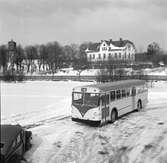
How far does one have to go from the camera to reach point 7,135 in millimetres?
8508

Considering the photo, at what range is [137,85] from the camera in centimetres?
1912

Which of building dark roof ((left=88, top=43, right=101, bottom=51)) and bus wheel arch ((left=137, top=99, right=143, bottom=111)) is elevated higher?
building dark roof ((left=88, top=43, right=101, bottom=51))

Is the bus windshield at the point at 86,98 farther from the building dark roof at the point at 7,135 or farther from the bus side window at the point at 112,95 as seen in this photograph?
the building dark roof at the point at 7,135

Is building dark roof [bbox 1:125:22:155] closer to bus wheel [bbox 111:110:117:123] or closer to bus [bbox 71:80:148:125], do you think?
bus [bbox 71:80:148:125]

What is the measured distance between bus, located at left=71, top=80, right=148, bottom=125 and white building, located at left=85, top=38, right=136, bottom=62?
77.2m

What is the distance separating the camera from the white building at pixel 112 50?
96000mm

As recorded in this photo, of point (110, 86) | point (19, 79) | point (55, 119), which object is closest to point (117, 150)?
point (110, 86)

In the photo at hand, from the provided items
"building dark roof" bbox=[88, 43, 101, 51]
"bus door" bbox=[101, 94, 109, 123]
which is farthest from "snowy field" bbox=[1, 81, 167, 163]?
"building dark roof" bbox=[88, 43, 101, 51]

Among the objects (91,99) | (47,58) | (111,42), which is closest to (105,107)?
(91,99)

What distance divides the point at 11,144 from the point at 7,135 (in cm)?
34

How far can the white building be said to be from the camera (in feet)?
315

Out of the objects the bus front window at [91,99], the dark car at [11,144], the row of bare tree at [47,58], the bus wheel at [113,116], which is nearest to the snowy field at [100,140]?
the bus wheel at [113,116]

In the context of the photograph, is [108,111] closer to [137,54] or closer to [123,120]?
[123,120]

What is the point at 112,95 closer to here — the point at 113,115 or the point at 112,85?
the point at 112,85
